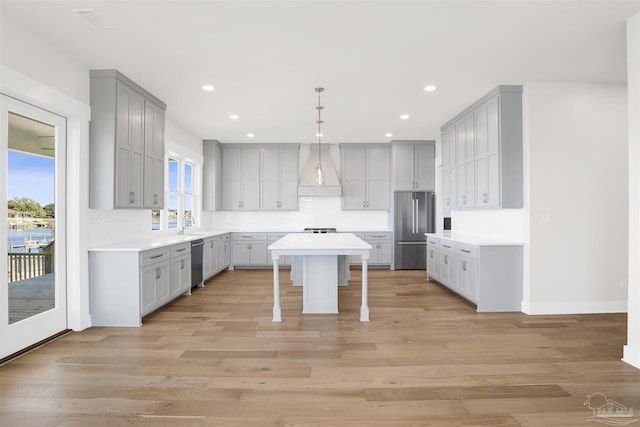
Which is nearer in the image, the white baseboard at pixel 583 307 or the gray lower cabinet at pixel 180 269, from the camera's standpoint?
the white baseboard at pixel 583 307

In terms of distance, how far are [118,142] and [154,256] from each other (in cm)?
135

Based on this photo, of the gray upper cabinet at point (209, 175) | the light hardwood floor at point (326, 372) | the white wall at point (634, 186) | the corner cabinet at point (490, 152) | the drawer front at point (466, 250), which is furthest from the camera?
the gray upper cabinet at point (209, 175)

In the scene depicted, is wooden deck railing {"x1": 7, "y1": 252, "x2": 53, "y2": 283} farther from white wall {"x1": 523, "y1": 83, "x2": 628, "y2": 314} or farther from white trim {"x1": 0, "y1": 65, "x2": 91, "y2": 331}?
white wall {"x1": 523, "y1": 83, "x2": 628, "y2": 314}

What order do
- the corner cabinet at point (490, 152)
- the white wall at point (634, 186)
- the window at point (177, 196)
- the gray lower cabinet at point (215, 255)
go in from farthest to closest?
the gray lower cabinet at point (215, 255) < the window at point (177, 196) < the corner cabinet at point (490, 152) < the white wall at point (634, 186)

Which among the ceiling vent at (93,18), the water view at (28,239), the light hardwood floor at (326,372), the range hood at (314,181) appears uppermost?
the ceiling vent at (93,18)

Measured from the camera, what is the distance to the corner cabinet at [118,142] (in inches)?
142

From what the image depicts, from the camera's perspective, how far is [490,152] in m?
4.32

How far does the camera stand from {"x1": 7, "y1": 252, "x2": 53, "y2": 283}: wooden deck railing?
2.84 metres

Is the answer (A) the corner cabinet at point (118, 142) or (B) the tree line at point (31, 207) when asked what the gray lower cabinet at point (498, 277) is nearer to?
(A) the corner cabinet at point (118, 142)

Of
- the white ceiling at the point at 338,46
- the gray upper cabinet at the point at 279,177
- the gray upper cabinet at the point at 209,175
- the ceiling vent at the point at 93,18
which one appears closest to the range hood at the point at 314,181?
the gray upper cabinet at the point at 279,177

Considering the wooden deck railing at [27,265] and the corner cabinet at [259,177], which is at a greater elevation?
the corner cabinet at [259,177]

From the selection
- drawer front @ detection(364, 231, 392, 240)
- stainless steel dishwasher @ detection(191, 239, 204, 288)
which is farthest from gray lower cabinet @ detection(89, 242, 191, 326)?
drawer front @ detection(364, 231, 392, 240)

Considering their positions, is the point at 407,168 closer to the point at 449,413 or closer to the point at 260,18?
the point at 260,18

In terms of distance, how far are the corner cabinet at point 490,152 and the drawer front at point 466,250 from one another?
59 centimetres
